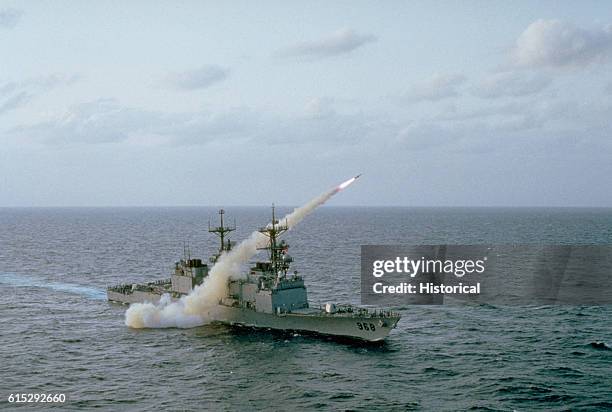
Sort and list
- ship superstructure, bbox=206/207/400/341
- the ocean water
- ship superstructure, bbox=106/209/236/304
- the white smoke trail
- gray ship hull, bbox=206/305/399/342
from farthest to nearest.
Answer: ship superstructure, bbox=106/209/236/304, the white smoke trail, ship superstructure, bbox=206/207/400/341, gray ship hull, bbox=206/305/399/342, the ocean water

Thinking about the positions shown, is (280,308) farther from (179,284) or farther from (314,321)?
(179,284)

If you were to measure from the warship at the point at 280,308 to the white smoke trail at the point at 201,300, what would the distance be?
83 cm

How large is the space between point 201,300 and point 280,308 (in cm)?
1004

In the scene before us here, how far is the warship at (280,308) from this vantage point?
58.6m

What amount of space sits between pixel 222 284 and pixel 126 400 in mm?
26252

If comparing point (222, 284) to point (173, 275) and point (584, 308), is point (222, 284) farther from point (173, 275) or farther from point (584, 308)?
point (584, 308)

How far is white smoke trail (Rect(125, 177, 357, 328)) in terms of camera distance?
2574 inches

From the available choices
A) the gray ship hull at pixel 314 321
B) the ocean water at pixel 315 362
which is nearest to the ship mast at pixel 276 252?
the gray ship hull at pixel 314 321

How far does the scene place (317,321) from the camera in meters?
60.5

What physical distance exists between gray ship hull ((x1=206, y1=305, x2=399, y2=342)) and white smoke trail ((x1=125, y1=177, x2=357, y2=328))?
1.47 m

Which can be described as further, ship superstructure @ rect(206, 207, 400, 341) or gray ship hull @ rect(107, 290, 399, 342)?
ship superstructure @ rect(206, 207, 400, 341)

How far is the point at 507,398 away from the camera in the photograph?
42.0 meters

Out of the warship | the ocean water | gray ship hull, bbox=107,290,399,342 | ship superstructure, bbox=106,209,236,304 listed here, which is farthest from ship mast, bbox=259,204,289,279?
the ocean water

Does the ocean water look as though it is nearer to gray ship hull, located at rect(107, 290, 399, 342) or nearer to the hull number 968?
gray ship hull, located at rect(107, 290, 399, 342)
